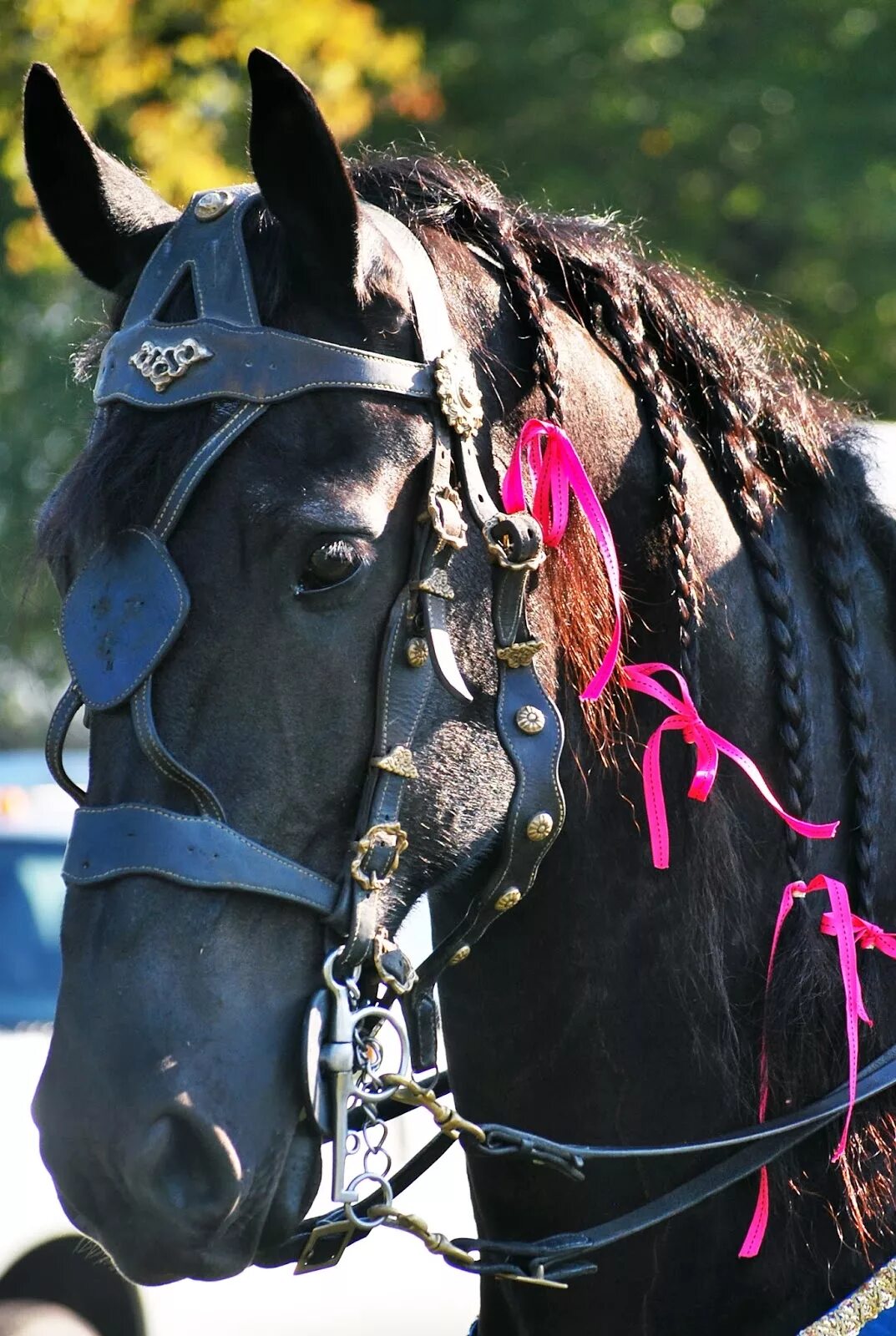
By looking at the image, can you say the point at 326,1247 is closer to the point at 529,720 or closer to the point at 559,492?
the point at 529,720

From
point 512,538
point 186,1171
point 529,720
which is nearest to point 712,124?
Answer: point 512,538

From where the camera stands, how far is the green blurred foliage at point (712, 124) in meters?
9.26

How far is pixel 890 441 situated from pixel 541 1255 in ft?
4.51

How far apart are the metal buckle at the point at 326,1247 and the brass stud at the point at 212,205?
1282mm

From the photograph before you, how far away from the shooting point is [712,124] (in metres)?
9.77

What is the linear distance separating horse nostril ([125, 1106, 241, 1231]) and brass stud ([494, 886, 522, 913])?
47 cm

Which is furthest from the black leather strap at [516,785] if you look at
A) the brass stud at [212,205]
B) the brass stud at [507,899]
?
the brass stud at [212,205]

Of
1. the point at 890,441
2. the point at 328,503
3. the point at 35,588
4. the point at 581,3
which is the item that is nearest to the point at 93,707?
the point at 328,503

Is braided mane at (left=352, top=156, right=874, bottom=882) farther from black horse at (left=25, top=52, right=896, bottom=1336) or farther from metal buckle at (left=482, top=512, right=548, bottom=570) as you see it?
metal buckle at (left=482, top=512, right=548, bottom=570)

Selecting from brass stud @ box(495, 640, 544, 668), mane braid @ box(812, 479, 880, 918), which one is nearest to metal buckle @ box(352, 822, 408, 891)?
brass stud @ box(495, 640, 544, 668)

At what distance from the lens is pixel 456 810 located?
188cm

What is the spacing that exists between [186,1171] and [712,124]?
9244 millimetres

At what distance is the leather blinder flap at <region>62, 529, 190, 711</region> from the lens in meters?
1.74

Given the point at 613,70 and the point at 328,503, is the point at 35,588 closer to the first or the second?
the point at 328,503
